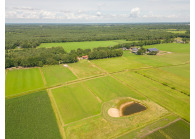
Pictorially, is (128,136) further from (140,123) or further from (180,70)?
(180,70)

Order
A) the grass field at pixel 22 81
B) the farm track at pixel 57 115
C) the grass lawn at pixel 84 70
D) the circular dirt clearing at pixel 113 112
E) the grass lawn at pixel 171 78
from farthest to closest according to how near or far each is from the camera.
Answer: the grass lawn at pixel 84 70
the grass lawn at pixel 171 78
the grass field at pixel 22 81
the circular dirt clearing at pixel 113 112
the farm track at pixel 57 115

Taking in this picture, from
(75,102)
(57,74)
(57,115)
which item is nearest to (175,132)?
(75,102)

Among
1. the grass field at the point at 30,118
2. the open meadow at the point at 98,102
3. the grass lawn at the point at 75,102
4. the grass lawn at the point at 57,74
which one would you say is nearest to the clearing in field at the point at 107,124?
the open meadow at the point at 98,102

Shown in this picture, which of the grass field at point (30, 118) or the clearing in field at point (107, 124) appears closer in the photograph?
the grass field at point (30, 118)

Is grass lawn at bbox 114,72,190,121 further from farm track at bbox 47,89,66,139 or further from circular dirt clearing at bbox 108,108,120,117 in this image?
farm track at bbox 47,89,66,139

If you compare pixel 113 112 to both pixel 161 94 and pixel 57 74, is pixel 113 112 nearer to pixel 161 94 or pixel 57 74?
pixel 161 94

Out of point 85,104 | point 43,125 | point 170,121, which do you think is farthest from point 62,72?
point 170,121

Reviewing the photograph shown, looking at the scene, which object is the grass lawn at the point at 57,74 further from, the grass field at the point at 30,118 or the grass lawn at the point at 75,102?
the grass field at the point at 30,118
